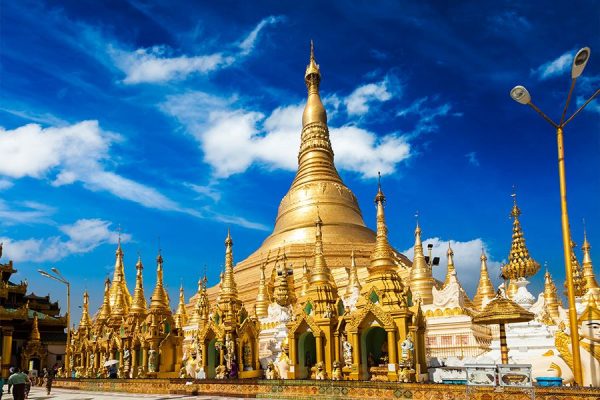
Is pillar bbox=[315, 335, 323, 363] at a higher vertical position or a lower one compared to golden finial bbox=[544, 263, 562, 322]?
lower

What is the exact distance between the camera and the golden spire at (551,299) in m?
30.2

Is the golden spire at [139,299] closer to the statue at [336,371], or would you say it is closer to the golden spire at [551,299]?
the statue at [336,371]

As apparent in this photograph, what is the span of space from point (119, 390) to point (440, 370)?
14697 mm

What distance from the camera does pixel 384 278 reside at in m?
20.5

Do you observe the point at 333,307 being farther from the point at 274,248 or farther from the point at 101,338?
the point at 274,248

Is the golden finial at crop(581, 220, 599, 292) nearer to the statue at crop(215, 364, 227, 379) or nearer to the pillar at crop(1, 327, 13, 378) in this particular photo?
the statue at crop(215, 364, 227, 379)

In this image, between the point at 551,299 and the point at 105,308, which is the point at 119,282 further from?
the point at 551,299

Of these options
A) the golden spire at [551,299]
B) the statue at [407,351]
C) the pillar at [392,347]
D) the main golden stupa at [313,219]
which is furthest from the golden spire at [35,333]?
the golden spire at [551,299]

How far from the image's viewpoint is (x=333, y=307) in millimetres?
22219

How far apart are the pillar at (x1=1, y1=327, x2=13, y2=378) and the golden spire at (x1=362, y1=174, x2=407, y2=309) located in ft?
111

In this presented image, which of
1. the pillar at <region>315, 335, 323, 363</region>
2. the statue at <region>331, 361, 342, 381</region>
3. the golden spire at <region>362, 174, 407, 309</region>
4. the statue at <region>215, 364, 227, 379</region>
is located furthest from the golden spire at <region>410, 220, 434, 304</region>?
the statue at <region>215, 364, 227, 379</region>

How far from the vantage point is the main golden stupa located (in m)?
46.0

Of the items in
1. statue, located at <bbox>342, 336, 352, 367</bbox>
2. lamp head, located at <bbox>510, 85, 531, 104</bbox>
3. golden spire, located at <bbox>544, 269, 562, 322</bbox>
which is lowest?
statue, located at <bbox>342, 336, 352, 367</bbox>

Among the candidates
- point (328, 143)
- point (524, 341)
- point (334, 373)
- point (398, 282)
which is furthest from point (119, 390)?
point (328, 143)
